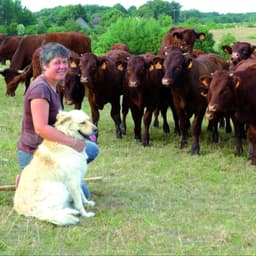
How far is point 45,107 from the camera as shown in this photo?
6.29 meters

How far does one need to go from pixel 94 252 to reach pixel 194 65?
5729 millimetres

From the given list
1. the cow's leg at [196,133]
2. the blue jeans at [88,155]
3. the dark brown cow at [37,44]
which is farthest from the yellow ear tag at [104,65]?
the dark brown cow at [37,44]

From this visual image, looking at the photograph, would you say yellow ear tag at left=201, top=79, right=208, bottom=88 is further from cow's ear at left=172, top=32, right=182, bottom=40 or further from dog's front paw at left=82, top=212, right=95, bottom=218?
cow's ear at left=172, top=32, right=182, bottom=40

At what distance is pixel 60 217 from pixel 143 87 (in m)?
5.14

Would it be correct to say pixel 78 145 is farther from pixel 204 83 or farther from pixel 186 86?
pixel 186 86

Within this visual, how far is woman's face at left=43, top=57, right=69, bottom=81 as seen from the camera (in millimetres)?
6383

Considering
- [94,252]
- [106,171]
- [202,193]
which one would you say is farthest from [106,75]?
[94,252]

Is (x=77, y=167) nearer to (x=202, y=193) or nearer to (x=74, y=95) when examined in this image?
(x=202, y=193)

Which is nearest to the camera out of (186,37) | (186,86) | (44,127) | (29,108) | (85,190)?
(44,127)

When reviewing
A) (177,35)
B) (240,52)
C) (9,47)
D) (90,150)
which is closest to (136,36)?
(9,47)

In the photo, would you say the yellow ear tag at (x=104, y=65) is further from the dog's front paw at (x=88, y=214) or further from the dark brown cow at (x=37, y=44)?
the dark brown cow at (x=37, y=44)

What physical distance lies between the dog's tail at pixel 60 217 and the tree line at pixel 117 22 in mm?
21233

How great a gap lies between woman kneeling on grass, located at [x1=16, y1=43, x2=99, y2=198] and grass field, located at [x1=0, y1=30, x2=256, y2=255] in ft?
2.32

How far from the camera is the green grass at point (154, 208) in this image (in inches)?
217
